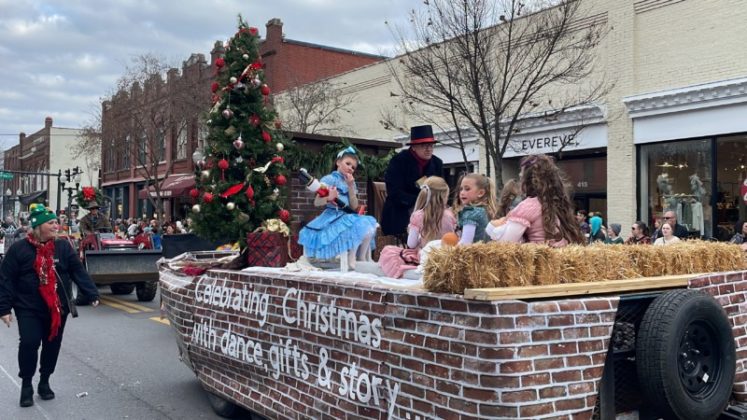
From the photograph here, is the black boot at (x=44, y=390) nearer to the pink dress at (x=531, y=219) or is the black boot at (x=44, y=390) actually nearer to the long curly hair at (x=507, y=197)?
the long curly hair at (x=507, y=197)

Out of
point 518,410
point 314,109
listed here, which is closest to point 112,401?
point 518,410

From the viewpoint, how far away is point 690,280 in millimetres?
3568

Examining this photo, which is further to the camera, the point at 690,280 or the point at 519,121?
the point at 519,121

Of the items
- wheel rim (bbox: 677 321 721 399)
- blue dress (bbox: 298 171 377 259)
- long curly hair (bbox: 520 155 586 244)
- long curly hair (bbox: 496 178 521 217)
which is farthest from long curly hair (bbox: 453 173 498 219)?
wheel rim (bbox: 677 321 721 399)

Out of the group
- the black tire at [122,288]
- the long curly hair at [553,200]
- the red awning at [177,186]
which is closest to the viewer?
the long curly hair at [553,200]

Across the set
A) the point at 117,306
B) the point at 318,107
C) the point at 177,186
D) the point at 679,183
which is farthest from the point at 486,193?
the point at 177,186

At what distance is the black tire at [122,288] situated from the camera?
15.2 meters

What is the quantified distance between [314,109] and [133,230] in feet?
29.6

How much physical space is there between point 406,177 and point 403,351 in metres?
3.10

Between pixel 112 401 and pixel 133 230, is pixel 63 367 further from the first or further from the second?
pixel 133 230

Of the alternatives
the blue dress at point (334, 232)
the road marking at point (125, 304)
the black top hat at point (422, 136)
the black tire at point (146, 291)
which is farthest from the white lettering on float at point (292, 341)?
the black tire at point (146, 291)

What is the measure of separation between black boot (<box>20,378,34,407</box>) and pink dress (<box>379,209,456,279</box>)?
3.74 metres

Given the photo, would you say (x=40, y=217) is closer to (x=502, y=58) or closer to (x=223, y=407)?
(x=223, y=407)

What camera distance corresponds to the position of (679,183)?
14633 millimetres
